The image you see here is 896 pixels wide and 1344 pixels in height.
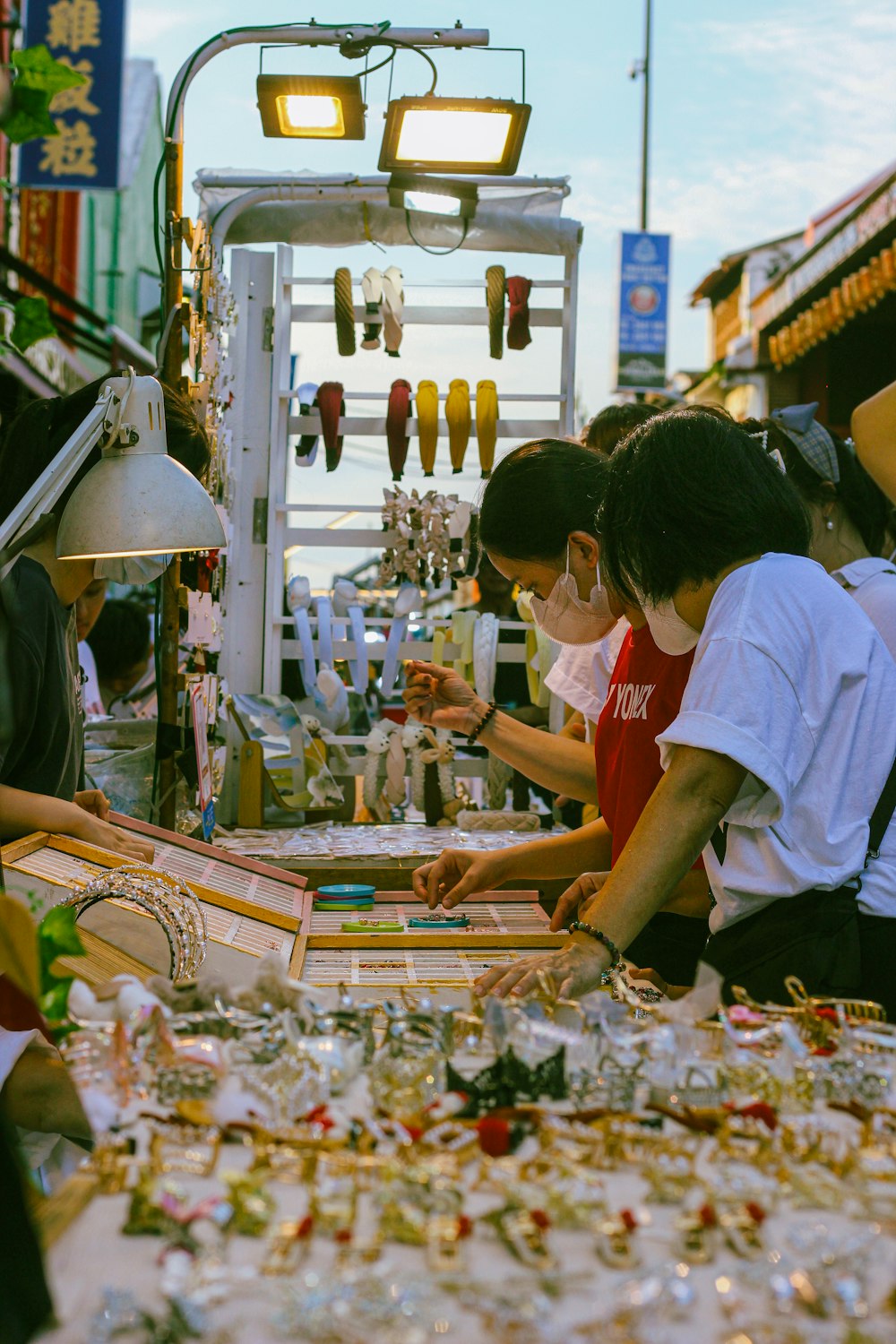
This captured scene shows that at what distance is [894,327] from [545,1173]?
7.67 m

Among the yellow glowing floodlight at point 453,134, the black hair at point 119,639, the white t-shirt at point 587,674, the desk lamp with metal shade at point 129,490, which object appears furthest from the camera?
the black hair at point 119,639

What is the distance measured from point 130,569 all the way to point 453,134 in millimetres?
2320

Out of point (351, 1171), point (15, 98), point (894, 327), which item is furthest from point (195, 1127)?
point (894, 327)

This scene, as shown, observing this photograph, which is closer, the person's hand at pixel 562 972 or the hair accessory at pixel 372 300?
the person's hand at pixel 562 972

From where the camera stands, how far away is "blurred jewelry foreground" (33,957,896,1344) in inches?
28.4

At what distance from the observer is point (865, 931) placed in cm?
151

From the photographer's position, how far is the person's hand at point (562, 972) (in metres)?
1.39

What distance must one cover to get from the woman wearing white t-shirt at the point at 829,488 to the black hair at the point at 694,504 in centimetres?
88

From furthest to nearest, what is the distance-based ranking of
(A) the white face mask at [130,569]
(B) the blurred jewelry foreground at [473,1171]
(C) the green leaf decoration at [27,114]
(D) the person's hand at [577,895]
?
(A) the white face mask at [130,569] < (D) the person's hand at [577,895] < (C) the green leaf decoration at [27,114] < (B) the blurred jewelry foreground at [473,1171]

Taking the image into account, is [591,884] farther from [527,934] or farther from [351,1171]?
[351,1171]

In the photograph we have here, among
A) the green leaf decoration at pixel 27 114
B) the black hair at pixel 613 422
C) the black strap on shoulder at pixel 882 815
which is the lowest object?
the black strap on shoulder at pixel 882 815

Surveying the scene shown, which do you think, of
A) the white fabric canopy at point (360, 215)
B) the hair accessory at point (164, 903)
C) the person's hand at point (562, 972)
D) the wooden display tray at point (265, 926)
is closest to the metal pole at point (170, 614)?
the wooden display tray at point (265, 926)

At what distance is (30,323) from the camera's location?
2.16m

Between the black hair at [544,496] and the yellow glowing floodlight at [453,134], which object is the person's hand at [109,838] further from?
the yellow glowing floodlight at [453,134]
